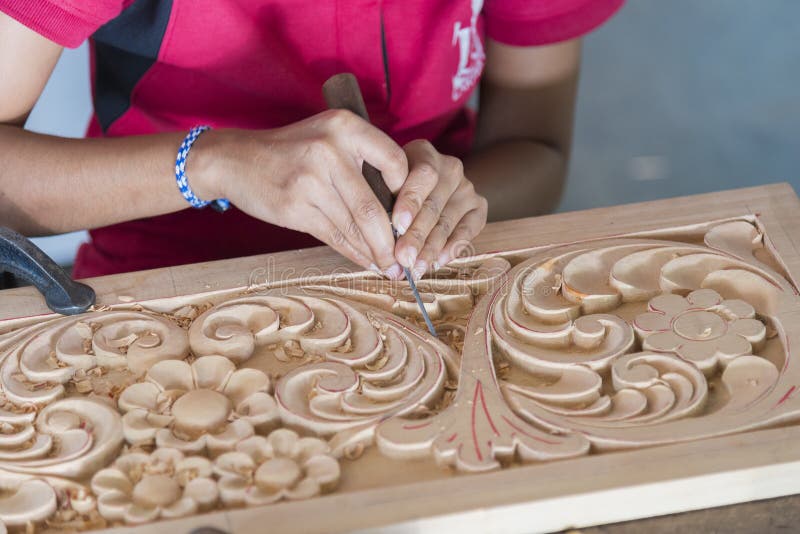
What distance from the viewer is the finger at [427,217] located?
111cm

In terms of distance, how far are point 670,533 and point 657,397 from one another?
0.15m

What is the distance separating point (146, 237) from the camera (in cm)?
154

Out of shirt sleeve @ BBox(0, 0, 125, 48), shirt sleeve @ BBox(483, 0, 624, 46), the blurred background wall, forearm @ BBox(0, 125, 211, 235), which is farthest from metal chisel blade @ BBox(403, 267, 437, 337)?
the blurred background wall

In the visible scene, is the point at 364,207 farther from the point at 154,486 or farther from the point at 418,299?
the point at 154,486

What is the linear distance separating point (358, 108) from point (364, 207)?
6.2 inches

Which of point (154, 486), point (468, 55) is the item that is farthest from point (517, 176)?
point (154, 486)

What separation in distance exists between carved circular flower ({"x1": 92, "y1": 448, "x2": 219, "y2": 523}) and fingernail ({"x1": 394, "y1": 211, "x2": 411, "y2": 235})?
1.15 ft

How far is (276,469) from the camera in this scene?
0.93 meters

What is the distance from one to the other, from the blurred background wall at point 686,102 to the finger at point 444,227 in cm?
163

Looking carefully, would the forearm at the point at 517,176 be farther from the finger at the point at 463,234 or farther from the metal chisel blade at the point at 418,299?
the metal chisel blade at the point at 418,299

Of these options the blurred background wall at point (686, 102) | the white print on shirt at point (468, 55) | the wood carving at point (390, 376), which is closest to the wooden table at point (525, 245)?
the wood carving at point (390, 376)

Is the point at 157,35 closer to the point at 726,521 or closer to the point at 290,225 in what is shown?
the point at 290,225

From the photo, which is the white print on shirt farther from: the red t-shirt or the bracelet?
the bracelet

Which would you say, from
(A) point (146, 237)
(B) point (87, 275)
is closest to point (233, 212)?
(A) point (146, 237)
